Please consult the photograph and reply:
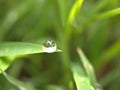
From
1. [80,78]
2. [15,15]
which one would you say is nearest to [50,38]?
[15,15]

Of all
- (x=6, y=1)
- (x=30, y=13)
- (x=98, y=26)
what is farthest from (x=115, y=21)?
(x=6, y=1)

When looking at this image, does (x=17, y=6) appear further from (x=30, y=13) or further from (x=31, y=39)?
(x=31, y=39)

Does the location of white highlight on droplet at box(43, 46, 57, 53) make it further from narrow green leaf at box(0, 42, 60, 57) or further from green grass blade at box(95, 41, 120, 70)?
green grass blade at box(95, 41, 120, 70)

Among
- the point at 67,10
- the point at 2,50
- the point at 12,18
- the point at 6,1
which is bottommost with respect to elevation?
the point at 2,50

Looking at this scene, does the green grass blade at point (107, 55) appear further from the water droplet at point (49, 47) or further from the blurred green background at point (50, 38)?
the water droplet at point (49, 47)

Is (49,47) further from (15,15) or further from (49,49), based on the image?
(15,15)

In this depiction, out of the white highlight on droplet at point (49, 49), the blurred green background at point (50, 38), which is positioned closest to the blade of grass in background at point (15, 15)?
the blurred green background at point (50, 38)

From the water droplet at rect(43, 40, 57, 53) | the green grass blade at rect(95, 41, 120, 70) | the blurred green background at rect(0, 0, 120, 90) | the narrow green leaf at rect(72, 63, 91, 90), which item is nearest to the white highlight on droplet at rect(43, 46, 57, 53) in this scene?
the water droplet at rect(43, 40, 57, 53)
